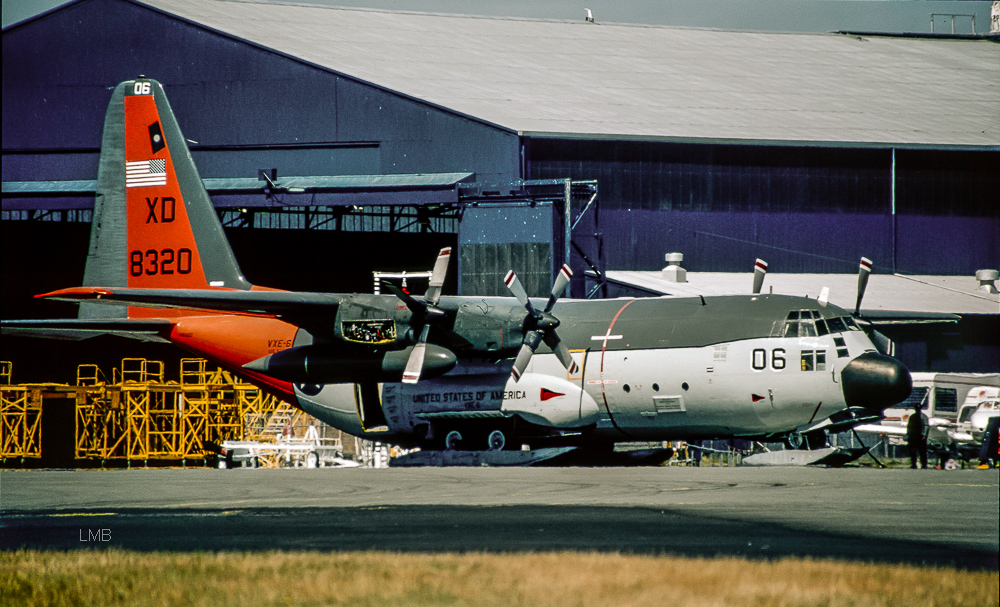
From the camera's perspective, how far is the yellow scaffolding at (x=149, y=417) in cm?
4356

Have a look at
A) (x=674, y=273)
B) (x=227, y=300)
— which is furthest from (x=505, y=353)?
(x=674, y=273)

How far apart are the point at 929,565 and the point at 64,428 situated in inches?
1854

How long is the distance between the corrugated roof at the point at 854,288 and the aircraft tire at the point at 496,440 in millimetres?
12650

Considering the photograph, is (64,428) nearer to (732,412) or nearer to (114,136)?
(114,136)

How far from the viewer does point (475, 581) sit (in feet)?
36.4

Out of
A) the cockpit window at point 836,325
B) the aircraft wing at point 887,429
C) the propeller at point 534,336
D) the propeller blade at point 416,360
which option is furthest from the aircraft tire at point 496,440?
the aircraft wing at point 887,429

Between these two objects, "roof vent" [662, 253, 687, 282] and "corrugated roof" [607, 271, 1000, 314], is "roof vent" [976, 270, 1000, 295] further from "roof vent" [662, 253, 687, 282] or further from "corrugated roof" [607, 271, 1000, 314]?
"roof vent" [662, 253, 687, 282]

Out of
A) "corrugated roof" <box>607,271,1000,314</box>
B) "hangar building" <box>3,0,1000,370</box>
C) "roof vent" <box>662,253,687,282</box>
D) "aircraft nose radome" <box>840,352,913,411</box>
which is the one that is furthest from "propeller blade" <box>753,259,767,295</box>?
"roof vent" <box>662,253,687,282</box>

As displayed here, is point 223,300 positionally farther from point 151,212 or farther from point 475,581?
point 475,581

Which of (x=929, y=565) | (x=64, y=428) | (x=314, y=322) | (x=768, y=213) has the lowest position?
(x=64, y=428)

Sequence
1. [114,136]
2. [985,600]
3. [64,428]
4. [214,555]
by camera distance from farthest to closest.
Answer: [64,428] < [114,136] < [214,555] < [985,600]

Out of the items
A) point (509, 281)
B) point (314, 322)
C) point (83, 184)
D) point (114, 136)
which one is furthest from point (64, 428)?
point (509, 281)

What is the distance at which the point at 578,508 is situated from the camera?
18.5m

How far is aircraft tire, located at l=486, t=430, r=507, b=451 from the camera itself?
29109mm
